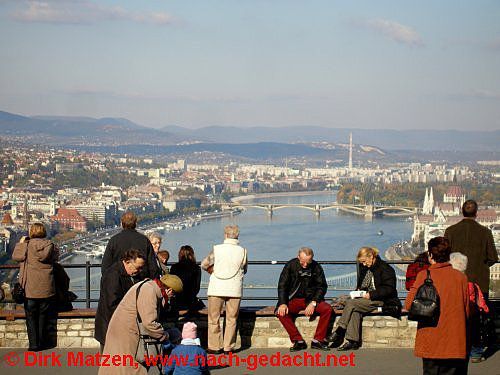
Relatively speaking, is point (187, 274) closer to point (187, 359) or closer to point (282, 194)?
point (187, 359)

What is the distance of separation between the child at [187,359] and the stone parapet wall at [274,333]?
1.67 metres

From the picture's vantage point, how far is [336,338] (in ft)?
20.1

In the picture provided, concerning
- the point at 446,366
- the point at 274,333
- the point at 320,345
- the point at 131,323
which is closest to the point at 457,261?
the point at 446,366

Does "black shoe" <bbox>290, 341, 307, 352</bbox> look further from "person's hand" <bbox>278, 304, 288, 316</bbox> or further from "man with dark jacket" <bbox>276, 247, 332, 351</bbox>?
"person's hand" <bbox>278, 304, 288, 316</bbox>

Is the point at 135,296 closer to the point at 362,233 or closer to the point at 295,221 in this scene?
the point at 362,233

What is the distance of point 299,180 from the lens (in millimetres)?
128750

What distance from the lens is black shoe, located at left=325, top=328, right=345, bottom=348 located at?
6125 mm

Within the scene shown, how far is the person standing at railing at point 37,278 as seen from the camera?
19.5ft

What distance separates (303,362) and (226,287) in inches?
27.2

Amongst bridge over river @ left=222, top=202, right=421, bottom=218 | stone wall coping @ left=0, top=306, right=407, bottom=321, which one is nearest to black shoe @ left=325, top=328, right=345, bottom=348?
stone wall coping @ left=0, top=306, right=407, bottom=321

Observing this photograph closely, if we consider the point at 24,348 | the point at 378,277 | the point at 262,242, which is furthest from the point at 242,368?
the point at 262,242

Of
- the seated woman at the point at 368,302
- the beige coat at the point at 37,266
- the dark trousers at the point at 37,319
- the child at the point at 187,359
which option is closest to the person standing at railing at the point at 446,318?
the child at the point at 187,359

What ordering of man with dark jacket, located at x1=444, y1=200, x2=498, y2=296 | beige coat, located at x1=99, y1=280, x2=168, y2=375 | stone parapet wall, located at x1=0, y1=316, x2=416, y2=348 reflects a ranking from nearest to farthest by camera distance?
beige coat, located at x1=99, y1=280, x2=168, y2=375
man with dark jacket, located at x1=444, y1=200, x2=498, y2=296
stone parapet wall, located at x1=0, y1=316, x2=416, y2=348

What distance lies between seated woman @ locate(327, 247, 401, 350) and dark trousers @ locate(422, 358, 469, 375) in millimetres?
1655
